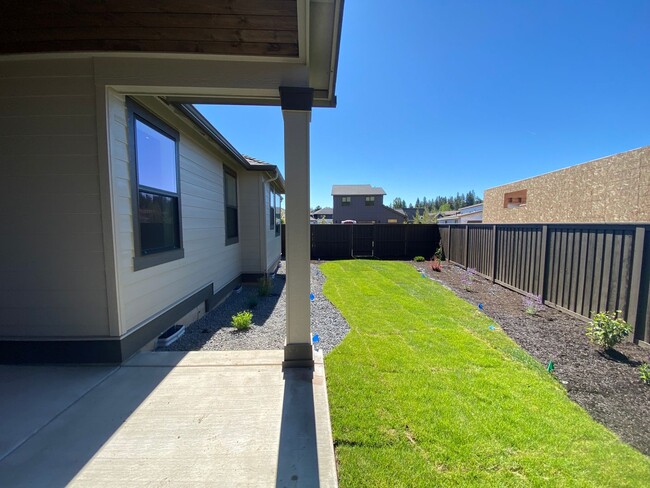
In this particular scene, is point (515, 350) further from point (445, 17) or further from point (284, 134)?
point (445, 17)

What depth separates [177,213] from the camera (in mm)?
4059

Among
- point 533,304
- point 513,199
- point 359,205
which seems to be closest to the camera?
point 533,304

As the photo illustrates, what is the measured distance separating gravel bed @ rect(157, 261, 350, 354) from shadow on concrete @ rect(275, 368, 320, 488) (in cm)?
109

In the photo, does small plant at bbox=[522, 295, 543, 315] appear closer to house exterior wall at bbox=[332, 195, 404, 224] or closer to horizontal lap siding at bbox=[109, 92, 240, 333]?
horizontal lap siding at bbox=[109, 92, 240, 333]

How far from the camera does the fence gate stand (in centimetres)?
1437

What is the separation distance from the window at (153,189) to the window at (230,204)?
7.76ft

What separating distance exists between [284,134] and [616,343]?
5096mm

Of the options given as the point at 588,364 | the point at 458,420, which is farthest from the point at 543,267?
the point at 458,420

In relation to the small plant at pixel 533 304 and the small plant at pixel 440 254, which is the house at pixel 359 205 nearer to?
the small plant at pixel 440 254

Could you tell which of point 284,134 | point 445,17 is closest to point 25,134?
point 284,134

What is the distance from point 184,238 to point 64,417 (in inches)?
102

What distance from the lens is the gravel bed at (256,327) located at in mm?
3770

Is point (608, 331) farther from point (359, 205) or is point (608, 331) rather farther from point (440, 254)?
point (359, 205)

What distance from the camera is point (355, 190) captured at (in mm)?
36938
